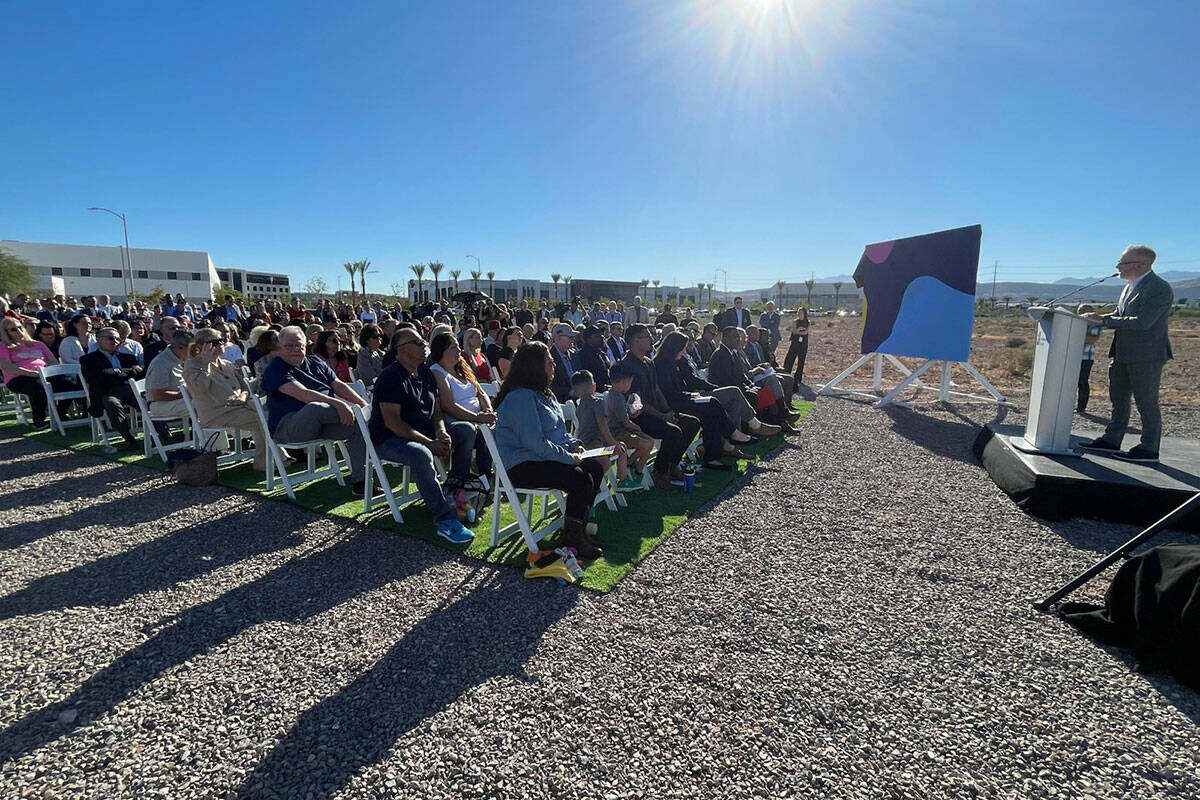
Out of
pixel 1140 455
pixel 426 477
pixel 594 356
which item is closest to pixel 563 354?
pixel 594 356

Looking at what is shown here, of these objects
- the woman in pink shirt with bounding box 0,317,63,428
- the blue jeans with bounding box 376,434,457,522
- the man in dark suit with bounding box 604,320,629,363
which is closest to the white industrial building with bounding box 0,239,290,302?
the woman in pink shirt with bounding box 0,317,63,428

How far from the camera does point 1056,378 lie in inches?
219

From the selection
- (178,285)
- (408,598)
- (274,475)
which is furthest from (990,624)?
(178,285)

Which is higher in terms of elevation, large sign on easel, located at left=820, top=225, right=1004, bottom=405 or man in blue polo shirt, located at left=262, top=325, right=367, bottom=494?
large sign on easel, located at left=820, top=225, right=1004, bottom=405

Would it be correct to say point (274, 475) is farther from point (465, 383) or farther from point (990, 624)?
point (990, 624)

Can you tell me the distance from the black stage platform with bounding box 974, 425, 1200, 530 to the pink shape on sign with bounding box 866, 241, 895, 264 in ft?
18.5

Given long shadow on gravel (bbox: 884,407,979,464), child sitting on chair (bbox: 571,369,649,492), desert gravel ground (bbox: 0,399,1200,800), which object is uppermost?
child sitting on chair (bbox: 571,369,649,492)

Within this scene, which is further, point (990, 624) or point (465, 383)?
point (465, 383)

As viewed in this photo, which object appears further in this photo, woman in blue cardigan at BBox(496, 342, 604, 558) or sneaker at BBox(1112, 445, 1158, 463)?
sneaker at BBox(1112, 445, 1158, 463)

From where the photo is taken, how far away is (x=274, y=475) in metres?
5.64

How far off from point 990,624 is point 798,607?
1080 mm

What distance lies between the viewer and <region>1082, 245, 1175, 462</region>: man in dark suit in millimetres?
5129

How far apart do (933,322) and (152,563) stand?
35.3 ft

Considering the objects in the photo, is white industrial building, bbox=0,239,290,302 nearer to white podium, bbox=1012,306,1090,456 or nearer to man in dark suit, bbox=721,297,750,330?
man in dark suit, bbox=721,297,750,330
